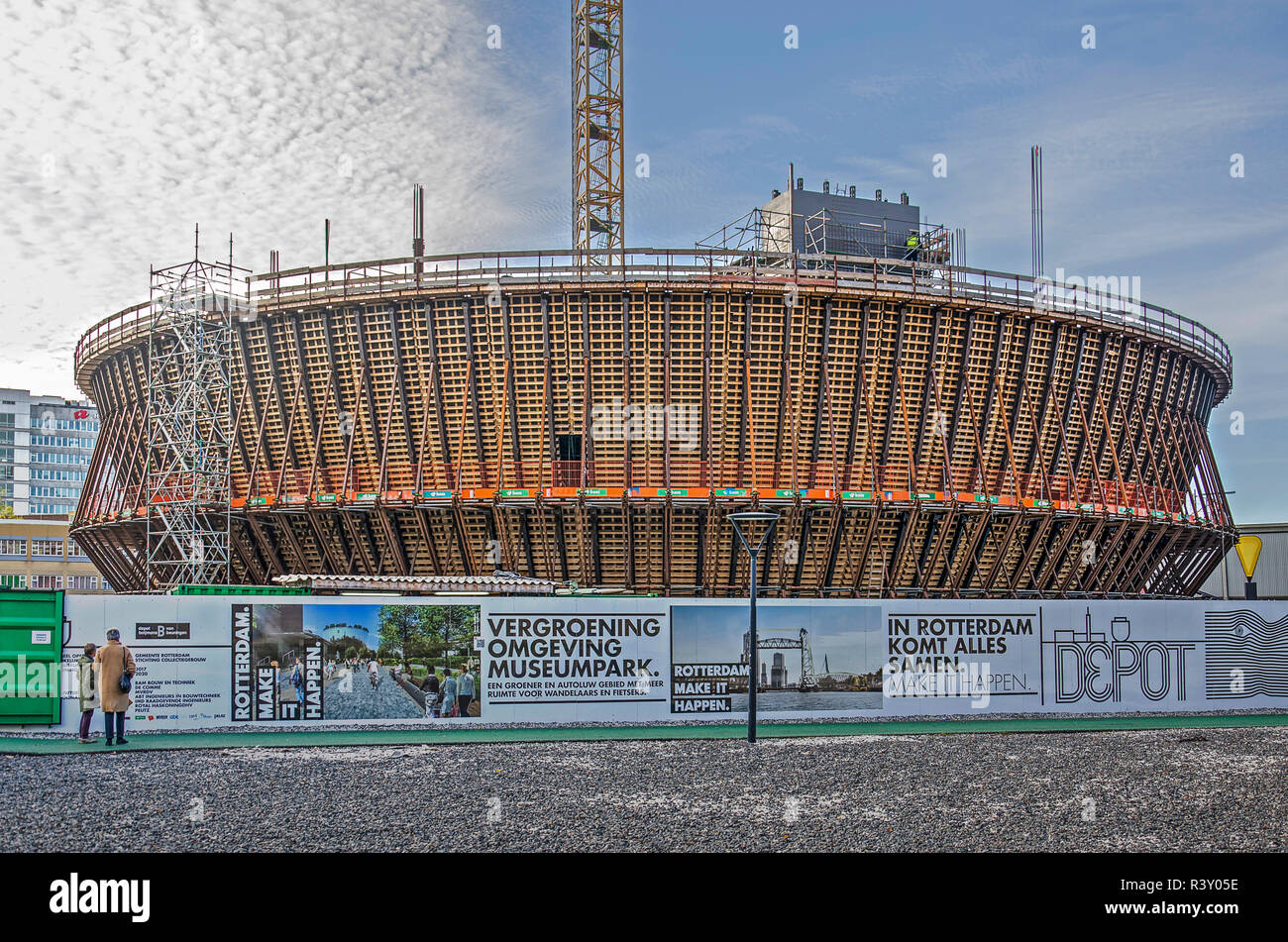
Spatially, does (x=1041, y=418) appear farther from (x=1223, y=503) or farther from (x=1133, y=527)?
(x=1223, y=503)

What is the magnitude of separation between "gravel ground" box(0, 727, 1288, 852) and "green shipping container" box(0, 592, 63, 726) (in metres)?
2.93

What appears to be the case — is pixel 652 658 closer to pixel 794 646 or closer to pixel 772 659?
pixel 772 659

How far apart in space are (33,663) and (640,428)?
61.8ft

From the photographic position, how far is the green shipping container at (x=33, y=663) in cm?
1864

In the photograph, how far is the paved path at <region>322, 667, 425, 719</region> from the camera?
63.8 feet

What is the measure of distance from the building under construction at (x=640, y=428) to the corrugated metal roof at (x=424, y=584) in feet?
9.09

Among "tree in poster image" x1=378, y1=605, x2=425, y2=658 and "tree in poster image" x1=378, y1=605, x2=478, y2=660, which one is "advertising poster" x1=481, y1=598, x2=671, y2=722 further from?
"tree in poster image" x1=378, y1=605, x2=425, y2=658

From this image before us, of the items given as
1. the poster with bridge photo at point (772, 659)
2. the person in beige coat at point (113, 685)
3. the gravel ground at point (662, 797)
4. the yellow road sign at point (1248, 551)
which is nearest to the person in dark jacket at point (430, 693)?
the gravel ground at point (662, 797)

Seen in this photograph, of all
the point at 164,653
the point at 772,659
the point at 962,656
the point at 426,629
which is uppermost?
the point at 426,629

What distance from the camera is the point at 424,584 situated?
2939 cm

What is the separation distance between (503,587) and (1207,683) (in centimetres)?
1897

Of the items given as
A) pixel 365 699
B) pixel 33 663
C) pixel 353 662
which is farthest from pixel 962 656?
pixel 33 663
